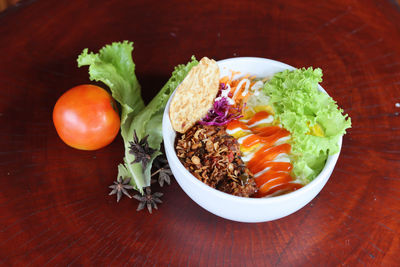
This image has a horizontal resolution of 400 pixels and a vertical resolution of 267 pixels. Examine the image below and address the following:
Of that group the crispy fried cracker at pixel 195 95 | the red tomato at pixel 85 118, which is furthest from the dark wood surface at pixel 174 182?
the crispy fried cracker at pixel 195 95

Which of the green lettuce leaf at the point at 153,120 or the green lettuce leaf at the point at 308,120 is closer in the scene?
the green lettuce leaf at the point at 308,120

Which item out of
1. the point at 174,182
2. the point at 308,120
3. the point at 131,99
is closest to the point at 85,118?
the point at 131,99

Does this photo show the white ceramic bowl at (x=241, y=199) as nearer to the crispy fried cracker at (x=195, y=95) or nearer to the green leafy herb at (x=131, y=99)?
the crispy fried cracker at (x=195, y=95)

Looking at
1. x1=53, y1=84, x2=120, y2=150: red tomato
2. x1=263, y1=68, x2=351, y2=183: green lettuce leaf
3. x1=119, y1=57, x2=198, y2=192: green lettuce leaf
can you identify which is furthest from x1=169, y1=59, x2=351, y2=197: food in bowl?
x1=53, y1=84, x2=120, y2=150: red tomato

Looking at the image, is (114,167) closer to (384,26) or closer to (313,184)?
(313,184)

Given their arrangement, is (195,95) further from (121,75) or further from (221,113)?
(121,75)

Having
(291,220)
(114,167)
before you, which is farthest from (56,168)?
(291,220)
